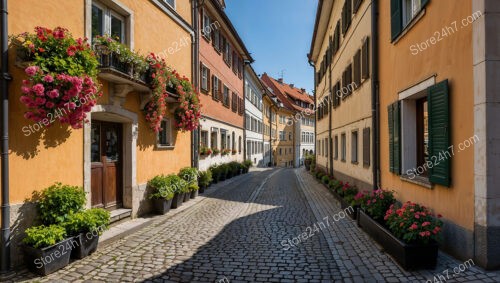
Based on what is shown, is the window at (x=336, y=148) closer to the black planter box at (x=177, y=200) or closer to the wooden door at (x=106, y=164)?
the black planter box at (x=177, y=200)

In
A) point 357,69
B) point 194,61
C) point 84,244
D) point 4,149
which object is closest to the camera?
point 4,149

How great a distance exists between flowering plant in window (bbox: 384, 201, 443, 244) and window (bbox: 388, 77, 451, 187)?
2.46ft

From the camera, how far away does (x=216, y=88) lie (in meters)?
18.0

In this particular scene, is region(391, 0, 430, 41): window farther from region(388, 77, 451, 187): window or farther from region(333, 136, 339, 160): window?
region(333, 136, 339, 160): window

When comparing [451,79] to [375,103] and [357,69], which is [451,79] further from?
[357,69]

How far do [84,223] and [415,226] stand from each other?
5.39 meters

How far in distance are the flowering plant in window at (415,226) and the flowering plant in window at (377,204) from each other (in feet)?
4.20

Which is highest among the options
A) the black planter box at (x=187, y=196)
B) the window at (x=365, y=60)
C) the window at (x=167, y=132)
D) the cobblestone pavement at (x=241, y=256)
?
the window at (x=365, y=60)

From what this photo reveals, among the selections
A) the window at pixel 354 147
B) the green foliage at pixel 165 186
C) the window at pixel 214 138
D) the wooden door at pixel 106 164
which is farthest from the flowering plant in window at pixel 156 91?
the window at pixel 214 138

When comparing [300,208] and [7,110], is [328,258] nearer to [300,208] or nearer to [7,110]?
[300,208]

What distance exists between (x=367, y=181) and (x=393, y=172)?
98.1 inches

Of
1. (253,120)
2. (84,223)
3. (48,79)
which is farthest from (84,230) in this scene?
(253,120)

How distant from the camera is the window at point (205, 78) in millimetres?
15267

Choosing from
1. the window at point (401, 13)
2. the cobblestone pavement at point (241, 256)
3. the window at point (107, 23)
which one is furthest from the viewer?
the window at point (107, 23)
